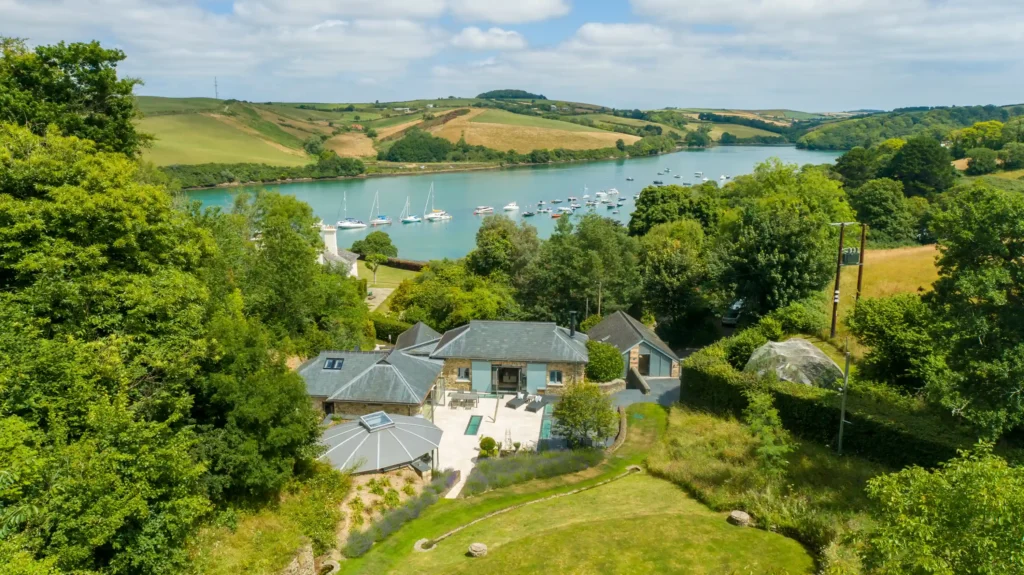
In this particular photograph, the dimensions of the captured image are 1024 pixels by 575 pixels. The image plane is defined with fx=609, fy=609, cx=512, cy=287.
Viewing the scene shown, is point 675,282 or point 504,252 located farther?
point 504,252

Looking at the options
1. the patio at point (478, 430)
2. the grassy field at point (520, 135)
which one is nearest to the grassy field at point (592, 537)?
the patio at point (478, 430)

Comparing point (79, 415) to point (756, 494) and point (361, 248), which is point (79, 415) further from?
point (361, 248)

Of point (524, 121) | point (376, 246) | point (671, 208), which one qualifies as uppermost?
point (524, 121)

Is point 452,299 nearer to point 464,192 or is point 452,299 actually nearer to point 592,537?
point 592,537

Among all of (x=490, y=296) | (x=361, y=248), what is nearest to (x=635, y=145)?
(x=361, y=248)

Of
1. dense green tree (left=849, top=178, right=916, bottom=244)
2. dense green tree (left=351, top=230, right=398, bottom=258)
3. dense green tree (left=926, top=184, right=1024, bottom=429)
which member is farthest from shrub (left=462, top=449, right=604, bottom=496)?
dense green tree (left=351, top=230, right=398, bottom=258)

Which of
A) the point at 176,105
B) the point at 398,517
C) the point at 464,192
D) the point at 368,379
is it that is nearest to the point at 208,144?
the point at 176,105
